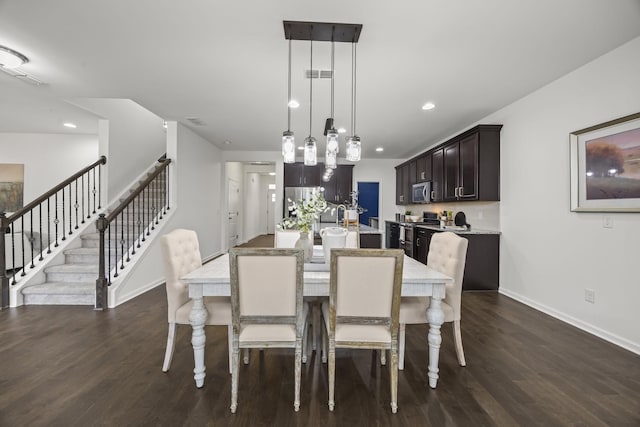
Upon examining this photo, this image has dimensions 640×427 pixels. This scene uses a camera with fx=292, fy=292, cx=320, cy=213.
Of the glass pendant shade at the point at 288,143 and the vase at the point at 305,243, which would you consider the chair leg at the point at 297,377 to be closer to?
the vase at the point at 305,243

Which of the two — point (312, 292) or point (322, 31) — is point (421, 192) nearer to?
point (322, 31)

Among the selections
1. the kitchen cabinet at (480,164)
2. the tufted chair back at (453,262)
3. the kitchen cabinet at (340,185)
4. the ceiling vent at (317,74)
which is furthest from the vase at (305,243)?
the kitchen cabinet at (340,185)

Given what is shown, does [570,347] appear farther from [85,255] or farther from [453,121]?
[85,255]

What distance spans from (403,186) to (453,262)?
17.3ft

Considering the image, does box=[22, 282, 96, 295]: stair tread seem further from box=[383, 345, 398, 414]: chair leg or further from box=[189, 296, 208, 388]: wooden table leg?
box=[383, 345, 398, 414]: chair leg

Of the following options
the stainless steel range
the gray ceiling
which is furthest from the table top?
the stainless steel range

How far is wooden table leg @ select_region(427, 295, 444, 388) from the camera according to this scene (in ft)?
6.12

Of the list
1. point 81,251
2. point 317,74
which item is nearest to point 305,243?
point 317,74

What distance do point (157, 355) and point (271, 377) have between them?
3.24 feet

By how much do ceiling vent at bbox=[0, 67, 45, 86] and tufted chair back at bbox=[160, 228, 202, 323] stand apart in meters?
2.83

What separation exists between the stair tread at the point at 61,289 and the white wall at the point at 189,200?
430 mm

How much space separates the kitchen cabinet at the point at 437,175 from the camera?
17.2ft

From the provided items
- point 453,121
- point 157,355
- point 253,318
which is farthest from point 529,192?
point 157,355

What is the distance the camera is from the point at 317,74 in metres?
3.01
